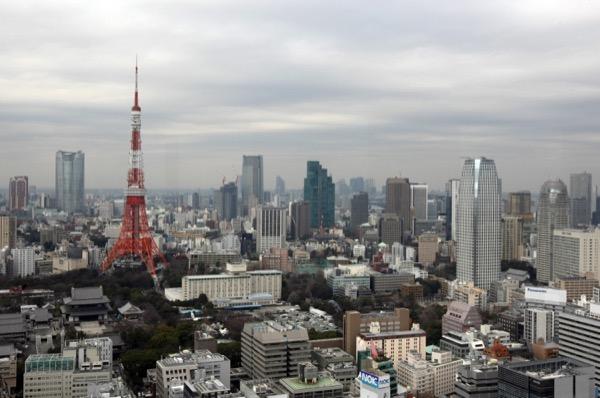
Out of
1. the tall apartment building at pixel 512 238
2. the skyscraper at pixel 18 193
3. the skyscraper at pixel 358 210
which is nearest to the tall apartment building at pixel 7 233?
the skyscraper at pixel 18 193

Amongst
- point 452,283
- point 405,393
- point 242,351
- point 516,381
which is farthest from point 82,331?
point 452,283

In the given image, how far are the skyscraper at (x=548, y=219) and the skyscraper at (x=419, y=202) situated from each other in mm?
8870

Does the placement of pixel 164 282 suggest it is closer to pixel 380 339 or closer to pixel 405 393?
pixel 380 339

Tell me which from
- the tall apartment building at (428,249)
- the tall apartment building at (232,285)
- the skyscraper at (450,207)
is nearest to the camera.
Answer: the tall apartment building at (232,285)

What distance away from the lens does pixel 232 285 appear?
15.9m

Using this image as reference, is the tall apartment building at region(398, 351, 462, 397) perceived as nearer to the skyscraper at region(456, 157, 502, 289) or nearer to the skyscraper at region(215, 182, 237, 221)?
the skyscraper at region(456, 157, 502, 289)

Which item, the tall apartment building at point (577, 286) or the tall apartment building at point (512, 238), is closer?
the tall apartment building at point (577, 286)

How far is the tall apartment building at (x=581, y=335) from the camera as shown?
8953 millimetres

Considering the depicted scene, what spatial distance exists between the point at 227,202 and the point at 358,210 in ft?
19.0

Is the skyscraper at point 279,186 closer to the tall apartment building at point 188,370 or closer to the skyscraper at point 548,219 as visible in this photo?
the skyscraper at point 548,219

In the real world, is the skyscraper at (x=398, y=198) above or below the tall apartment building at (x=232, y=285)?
above

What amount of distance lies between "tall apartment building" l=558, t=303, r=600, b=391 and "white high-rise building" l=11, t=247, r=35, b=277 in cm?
1386

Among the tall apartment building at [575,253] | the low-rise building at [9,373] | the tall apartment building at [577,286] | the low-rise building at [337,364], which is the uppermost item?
the tall apartment building at [575,253]

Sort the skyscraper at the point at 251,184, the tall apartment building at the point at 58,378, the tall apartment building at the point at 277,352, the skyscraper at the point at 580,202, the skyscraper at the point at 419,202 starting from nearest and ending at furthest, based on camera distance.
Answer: the tall apartment building at the point at 58,378, the tall apartment building at the point at 277,352, the skyscraper at the point at 580,202, the skyscraper at the point at 251,184, the skyscraper at the point at 419,202
